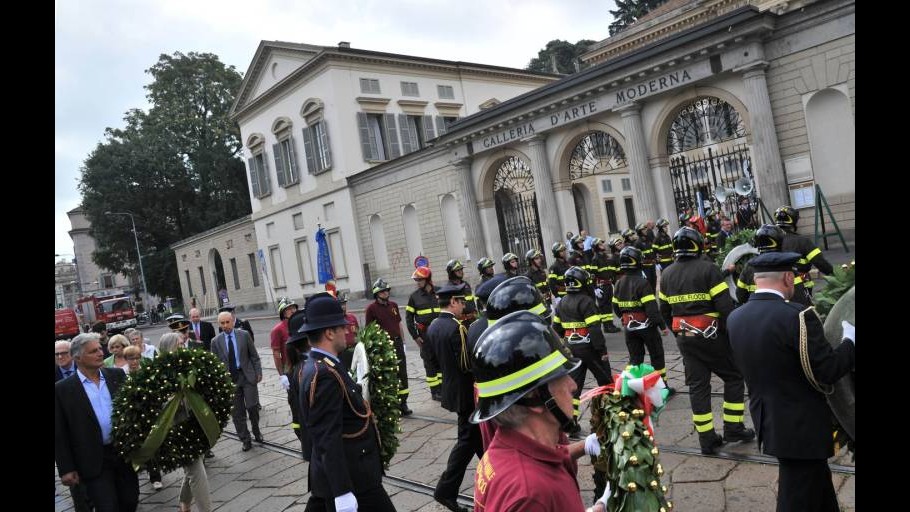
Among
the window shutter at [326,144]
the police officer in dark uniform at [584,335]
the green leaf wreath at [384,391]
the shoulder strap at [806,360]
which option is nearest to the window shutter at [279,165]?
the window shutter at [326,144]

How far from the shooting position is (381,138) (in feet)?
105

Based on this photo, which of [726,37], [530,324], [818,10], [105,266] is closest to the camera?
[530,324]

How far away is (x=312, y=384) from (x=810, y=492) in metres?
2.88

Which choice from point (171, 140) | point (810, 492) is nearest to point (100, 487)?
point (810, 492)

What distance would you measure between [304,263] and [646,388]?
→ 33.6 meters

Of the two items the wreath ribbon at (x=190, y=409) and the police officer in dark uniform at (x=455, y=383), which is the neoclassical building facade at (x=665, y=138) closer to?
the police officer in dark uniform at (x=455, y=383)

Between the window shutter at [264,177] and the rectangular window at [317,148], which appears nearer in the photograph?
the rectangular window at [317,148]

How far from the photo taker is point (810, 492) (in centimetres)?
347

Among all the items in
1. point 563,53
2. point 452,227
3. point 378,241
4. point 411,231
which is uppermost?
point 563,53

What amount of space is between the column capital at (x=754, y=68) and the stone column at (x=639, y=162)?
3.04 meters

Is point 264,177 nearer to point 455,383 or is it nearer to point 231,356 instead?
point 231,356

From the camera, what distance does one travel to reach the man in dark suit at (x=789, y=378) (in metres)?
3.43

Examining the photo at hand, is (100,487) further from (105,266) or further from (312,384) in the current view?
(105,266)

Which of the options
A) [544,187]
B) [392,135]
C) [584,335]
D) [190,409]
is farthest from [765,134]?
[392,135]
